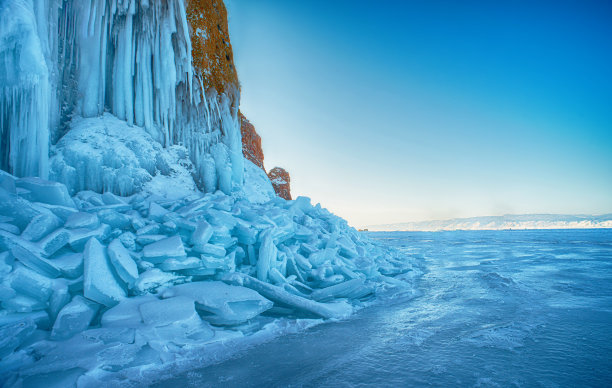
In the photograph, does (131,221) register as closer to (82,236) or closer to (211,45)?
(82,236)

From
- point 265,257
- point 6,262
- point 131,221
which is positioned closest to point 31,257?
point 6,262

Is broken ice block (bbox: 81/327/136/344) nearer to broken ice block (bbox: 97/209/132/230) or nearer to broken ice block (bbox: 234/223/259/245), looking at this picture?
broken ice block (bbox: 97/209/132/230)

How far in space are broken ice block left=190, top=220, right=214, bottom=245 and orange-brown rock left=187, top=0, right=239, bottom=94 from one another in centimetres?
529

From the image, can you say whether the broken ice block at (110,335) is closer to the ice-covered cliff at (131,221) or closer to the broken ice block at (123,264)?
the ice-covered cliff at (131,221)

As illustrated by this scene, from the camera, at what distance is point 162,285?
10.9 feet

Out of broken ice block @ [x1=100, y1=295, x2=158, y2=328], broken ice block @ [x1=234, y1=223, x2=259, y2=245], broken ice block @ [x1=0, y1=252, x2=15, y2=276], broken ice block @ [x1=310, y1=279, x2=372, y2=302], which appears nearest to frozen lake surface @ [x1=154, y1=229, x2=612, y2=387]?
broken ice block @ [x1=310, y1=279, x2=372, y2=302]

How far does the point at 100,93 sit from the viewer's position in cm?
579

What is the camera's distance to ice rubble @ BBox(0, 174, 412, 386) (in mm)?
2303

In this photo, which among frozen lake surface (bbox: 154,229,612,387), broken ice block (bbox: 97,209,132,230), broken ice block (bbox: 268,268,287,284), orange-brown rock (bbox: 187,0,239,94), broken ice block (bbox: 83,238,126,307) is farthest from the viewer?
orange-brown rock (bbox: 187,0,239,94)

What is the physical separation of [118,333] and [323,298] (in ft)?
8.90

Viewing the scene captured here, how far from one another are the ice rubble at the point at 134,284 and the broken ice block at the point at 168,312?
0.01 metres

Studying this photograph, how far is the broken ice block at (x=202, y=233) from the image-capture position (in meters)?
3.81

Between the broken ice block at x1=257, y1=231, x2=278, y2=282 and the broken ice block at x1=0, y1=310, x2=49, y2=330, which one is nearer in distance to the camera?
the broken ice block at x1=0, y1=310, x2=49, y2=330

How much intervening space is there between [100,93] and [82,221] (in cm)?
386
